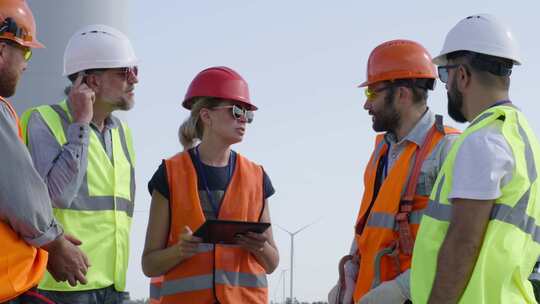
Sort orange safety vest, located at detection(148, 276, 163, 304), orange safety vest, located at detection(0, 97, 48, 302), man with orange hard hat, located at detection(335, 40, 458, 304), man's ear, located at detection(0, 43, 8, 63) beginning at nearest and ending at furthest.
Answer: orange safety vest, located at detection(0, 97, 48, 302) < man's ear, located at detection(0, 43, 8, 63) < man with orange hard hat, located at detection(335, 40, 458, 304) < orange safety vest, located at detection(148, 276, 163, 304)

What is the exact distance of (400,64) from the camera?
21.2 feet

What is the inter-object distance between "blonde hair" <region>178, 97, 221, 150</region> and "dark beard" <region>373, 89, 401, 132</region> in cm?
122

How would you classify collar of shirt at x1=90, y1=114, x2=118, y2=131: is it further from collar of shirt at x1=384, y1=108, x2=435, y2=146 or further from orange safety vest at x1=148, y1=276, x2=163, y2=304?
collar of shirt at x1=384, y1=108, x2=435, y2=146

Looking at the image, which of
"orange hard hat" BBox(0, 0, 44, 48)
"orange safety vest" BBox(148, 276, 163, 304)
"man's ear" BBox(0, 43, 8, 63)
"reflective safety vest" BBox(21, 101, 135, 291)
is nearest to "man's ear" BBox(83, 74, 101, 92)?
"reflective safety vest" BBox(21, 101, 135, 291)

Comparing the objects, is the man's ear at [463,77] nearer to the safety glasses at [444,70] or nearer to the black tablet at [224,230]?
the safety glasses at [444,70]

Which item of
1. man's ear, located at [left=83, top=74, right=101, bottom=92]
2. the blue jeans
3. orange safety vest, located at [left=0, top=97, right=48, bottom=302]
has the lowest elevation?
the blue jeans

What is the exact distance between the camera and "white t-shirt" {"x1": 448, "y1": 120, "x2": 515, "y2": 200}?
14.6ft

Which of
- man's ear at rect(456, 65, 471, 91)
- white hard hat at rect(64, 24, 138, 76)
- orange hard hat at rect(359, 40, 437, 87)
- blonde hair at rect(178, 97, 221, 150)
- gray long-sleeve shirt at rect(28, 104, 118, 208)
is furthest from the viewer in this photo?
white hard hat at rect(64, 24, 138, 76)

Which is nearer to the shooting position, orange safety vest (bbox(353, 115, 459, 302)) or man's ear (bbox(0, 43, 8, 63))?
man's ear (bbox(0, 43, 8, 63))

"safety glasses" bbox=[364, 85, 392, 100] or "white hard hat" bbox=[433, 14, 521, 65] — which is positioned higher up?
"white hard hat" bbox=[433, 14, 521, 65]

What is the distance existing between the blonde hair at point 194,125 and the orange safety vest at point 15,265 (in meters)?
2.21

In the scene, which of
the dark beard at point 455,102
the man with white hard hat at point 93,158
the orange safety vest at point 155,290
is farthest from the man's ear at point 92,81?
the dark beard at point 455,102

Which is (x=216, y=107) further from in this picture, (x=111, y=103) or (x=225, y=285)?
(x=225, y=285)

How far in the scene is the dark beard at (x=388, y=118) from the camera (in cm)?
632
